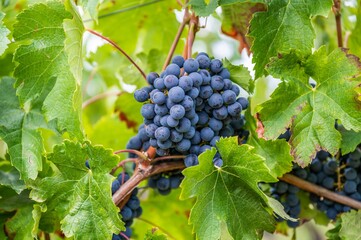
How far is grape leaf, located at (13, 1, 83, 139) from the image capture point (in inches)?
46.6

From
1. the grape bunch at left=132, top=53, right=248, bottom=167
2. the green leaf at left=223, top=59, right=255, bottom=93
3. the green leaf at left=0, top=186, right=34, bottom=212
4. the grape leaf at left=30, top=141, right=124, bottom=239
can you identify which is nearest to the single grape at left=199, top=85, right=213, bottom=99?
the grape bunch at left=132, top=53, right=248, bottom=167

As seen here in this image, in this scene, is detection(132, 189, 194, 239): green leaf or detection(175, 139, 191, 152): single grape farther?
detection(132, 189, 194, 239): green leaf

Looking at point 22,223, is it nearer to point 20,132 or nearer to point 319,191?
point 20,132

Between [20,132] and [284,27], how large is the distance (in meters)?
0.59

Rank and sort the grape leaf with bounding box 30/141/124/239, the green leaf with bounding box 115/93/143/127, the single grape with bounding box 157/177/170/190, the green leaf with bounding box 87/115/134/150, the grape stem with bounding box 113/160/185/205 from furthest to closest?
the green leaf with bounding box 87/115/134/150, the green leaf with bounding box 115/93/143/127, the single grape with bounding box 157/177/170/190, the grape stem with bounding box 113/160/185/205, the grape leaf with bounding box 30/141/124/239

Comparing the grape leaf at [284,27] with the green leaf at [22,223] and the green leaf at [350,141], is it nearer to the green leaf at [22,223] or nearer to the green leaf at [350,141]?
the green leaf at [350,141]

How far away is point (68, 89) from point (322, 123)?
0.51 metres

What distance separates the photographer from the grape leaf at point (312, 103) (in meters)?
1.15

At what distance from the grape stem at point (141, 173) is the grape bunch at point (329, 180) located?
0.27 meters

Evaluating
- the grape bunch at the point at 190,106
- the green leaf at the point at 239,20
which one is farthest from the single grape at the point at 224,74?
the green leaf at the point at 239,20

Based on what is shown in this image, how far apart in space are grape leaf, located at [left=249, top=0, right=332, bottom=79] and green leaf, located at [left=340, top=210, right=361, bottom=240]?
0.38m

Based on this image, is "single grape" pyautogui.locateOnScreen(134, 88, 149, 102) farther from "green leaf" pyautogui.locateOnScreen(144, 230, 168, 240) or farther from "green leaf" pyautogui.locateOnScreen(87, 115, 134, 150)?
"green leaf" pyautogui.locateOnScreen(87, 115, 134, 150)

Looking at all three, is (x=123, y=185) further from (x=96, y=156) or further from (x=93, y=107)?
(x=93, y=107)

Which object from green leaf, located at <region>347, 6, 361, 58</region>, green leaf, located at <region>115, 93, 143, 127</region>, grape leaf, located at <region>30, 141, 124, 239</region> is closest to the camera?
grape leaf, located at <region>30, 141, 124, 239</region>
